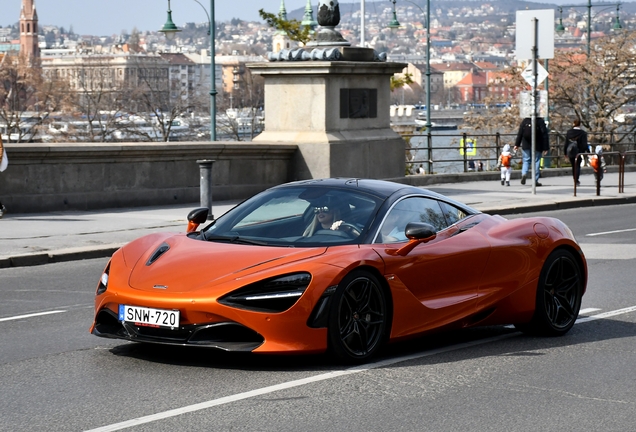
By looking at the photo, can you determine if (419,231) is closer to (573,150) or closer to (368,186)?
(368,186)

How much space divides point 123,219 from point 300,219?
33.7ft

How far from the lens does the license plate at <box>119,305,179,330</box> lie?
279 inches

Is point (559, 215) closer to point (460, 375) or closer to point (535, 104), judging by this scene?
point (535, 104)

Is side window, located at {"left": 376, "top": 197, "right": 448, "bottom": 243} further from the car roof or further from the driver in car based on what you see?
the driver in car

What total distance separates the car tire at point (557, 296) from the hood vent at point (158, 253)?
278 cm

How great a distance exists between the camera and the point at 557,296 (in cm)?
888

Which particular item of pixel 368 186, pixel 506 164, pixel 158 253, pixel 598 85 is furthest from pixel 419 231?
pixel 598 85

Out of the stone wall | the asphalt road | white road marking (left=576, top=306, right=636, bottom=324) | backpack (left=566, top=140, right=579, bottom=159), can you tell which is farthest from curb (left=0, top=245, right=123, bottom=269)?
backpack (left=566, top=140, right=579, bottom=159)

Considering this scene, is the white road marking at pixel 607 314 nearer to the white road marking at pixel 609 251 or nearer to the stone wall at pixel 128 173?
the white road marking at pixel 609 251

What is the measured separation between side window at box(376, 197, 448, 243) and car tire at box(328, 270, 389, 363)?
19.1 inches

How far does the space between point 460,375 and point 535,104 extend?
57.5 feet

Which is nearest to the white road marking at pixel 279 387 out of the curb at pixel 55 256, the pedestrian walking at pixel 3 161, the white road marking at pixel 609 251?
the white road marking at pixel 609 251

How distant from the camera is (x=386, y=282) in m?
7.61

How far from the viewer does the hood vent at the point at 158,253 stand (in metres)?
7.68
